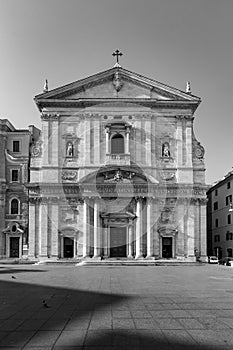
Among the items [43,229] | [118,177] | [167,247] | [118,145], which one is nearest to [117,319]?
[118,177]

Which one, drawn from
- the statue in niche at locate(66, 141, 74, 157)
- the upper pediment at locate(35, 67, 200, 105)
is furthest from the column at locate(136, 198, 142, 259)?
the upper pediment at locate(35, 67, 200, 105)

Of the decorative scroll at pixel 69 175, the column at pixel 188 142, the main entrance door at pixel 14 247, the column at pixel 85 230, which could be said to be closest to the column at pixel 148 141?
the column at pixel 188 142

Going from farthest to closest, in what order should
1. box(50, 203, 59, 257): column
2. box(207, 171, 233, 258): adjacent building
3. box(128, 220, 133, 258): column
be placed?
box(207, 171, 233, 258): adjacent building < box(50, 203, 59, 257): column < box(128, 220, 133, 258): column

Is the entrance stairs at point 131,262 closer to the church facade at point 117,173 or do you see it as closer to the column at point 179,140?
the church facade at point 117,173

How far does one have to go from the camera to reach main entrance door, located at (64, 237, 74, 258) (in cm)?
4767

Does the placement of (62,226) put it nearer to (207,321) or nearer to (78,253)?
(78,253)

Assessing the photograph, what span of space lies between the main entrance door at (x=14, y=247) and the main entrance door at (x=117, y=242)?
11.4m

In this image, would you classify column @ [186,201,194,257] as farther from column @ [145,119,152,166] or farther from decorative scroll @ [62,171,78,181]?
decorative scroll @ [62,171,78,181]

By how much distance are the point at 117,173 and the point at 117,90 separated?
29.3 feet

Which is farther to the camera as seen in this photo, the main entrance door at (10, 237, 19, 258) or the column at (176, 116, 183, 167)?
the main entrance door at (10, 237, 19, 258)

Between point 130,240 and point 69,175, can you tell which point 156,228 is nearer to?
point 130,240

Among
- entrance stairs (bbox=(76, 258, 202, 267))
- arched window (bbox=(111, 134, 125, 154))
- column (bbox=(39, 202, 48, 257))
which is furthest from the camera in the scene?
arched window (bbox=(111, 134, 125, 154))

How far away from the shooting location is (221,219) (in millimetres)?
63375

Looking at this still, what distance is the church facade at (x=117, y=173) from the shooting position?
47.2 m
